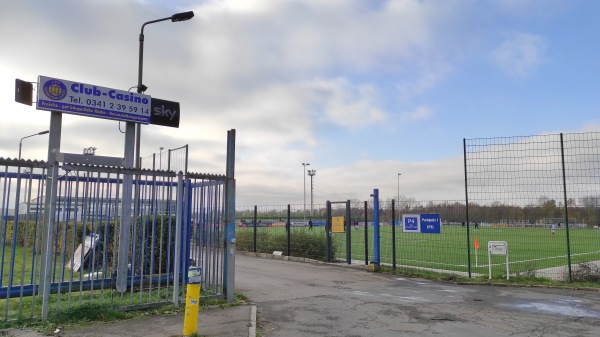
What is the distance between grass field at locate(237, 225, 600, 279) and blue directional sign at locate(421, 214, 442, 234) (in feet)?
0.95

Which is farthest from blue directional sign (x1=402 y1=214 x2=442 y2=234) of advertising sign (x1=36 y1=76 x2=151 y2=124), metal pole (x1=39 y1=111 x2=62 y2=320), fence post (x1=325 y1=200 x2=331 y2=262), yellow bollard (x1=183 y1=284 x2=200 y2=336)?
metal pole (x1=39 y1=111 x2=62 y2=320)

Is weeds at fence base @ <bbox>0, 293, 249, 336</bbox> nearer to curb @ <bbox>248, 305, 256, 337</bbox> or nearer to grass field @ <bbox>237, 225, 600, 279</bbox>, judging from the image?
curb @ <bbox>248, 305, 256, 337</bbox>

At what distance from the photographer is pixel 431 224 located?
1504 cm

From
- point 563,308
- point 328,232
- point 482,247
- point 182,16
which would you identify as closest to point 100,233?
point 182,16

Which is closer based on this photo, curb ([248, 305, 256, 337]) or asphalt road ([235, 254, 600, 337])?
curb ([248, 305, 256, 337])

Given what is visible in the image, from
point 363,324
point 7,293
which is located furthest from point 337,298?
point 7,293

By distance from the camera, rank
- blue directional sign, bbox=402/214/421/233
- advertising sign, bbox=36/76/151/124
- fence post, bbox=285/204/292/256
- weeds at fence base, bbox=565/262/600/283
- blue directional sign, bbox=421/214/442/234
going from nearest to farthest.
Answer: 1. advertising sign, bbox=36/76/151/124
2. weeds at fence base, bbox=565/262/600/283
3. blue directional sign, bbox=421/214/442/234
4. blue directional sign, bbox=402/214/421/233
5. fence post, bbox=285/204/292/256

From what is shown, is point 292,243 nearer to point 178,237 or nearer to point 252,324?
point 178,237

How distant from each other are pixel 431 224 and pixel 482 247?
49.8 ft

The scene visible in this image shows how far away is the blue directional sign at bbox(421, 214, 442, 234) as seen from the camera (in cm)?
1497

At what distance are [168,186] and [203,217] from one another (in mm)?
1008

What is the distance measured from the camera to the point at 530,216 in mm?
13320

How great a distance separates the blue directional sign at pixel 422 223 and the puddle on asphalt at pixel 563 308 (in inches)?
194

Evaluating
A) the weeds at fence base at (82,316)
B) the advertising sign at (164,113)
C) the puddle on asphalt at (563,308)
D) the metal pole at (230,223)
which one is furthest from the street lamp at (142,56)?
the puddle on asphalt at (563,308)
